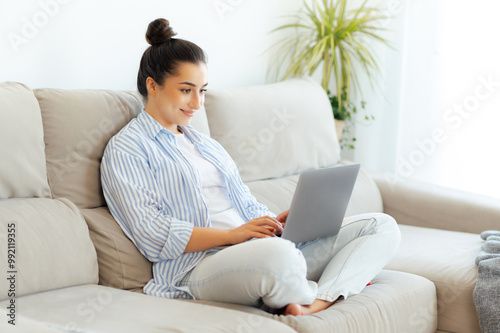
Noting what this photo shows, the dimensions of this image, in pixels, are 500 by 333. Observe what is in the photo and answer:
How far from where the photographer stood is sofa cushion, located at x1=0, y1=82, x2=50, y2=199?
1.60 m

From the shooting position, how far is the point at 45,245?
61.3 inches

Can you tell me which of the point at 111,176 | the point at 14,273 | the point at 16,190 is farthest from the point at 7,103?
the point at 14,273

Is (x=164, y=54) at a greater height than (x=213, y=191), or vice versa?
(x=164, y=54)

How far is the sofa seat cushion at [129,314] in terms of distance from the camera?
1314mm

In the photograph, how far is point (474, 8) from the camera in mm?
3035

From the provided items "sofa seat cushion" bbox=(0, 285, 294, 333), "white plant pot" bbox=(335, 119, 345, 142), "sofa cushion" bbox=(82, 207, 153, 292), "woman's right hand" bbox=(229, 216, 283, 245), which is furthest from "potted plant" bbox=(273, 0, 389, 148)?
"sofa seat cushion" bbox=(0, 285, 294, 333)

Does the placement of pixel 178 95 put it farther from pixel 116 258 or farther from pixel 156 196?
pixel 116 258

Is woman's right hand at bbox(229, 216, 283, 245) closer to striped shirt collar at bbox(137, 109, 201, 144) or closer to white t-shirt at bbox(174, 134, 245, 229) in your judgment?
white t-shirt at bbox(174, 134, 245, 229)
